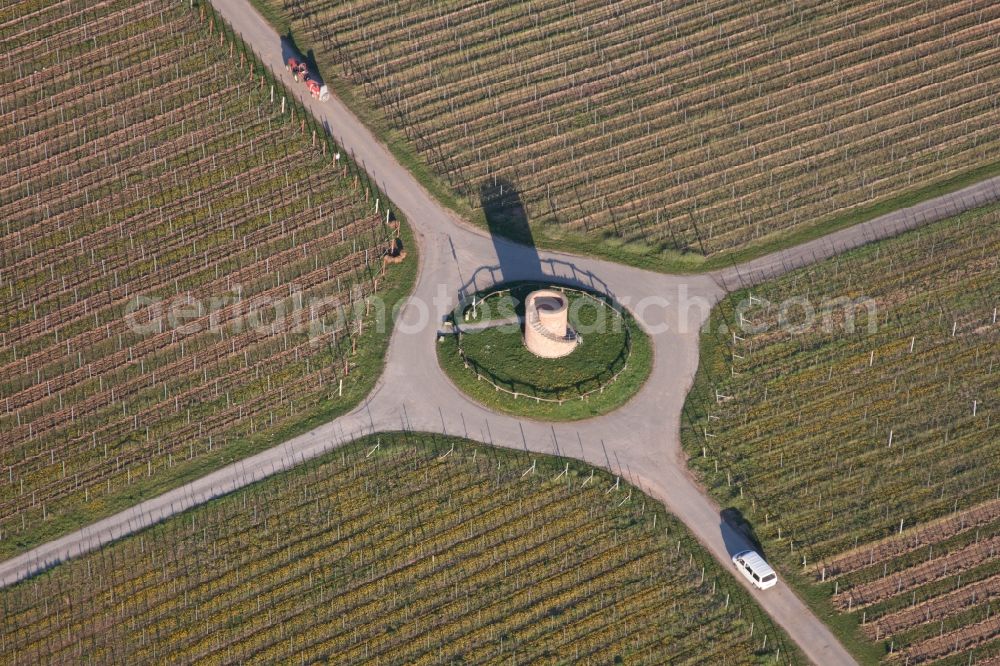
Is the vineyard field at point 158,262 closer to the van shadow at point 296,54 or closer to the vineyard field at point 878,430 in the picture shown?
the van shadow at point 296,54

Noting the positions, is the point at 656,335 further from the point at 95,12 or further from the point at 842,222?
the point at 95,12

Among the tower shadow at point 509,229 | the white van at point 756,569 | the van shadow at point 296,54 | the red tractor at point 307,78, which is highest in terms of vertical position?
the van shadow at point 296,54

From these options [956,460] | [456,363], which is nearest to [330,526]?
[456,363]

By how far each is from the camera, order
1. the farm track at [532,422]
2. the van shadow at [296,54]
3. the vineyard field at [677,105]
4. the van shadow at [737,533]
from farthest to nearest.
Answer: the van shadow at [296,54]
the vineyard field at [677,105]
the farm track at [532,422]
the van shadow at [737,533]

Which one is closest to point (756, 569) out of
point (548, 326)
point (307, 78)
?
point (548, 326)

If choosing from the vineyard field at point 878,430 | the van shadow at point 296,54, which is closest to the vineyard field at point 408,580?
the vineyard field at point 878,430

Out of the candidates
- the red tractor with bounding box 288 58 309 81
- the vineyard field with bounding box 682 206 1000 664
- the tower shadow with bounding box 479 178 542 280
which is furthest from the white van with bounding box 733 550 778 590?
the red tractor with bounding box 288 58 309 81

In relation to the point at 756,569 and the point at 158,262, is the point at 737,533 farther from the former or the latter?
the point at 158,262
